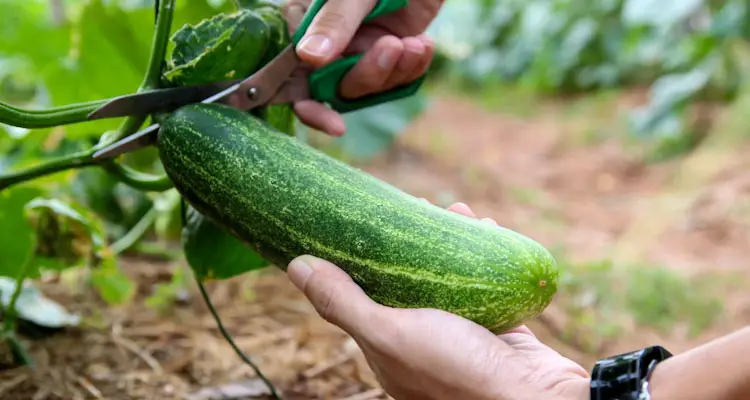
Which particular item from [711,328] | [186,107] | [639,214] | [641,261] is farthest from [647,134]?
[186,107]

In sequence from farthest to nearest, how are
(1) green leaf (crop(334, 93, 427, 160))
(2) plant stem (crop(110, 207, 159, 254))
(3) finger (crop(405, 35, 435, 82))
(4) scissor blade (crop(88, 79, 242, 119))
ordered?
(1) green leaf (crop(334, 93, 427, 160)), (2) plant stem (crop(110, 207, 159, 254)), (3) finger (crop(405, 35, 435, 82)), (4) scissor blade (crop(88, 79, 242, 119))

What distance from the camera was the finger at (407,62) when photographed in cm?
148

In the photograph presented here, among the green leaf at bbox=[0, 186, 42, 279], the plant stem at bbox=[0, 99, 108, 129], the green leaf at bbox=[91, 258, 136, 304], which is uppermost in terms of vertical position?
the plant stem at bbox=[0, 99, 108, 129]

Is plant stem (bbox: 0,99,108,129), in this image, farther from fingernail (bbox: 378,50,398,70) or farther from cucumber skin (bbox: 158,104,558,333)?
fingernail (bbox: 378,50,398,70)

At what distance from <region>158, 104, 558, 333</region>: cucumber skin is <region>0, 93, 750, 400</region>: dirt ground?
20.8 inches

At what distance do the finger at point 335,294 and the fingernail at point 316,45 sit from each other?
0.34 metres

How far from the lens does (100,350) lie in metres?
1.68

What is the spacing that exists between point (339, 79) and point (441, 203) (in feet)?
4.94

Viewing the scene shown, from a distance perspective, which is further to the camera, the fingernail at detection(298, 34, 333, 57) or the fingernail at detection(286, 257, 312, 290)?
the fingernail at detection(298, 34, 333, 57)

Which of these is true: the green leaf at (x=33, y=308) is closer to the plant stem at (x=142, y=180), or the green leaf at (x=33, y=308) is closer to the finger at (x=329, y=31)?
the plant stem at (x=142, y=180)

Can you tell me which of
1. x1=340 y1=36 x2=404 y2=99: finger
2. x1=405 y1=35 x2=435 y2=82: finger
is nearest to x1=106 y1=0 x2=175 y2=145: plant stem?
x1=340 y1=36 x2=404 y2=99: finger

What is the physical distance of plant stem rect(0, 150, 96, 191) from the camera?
1254 mm

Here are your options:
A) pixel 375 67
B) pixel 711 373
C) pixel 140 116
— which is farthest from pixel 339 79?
pixel 711 373

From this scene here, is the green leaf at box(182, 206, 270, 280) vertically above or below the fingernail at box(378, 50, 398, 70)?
below
